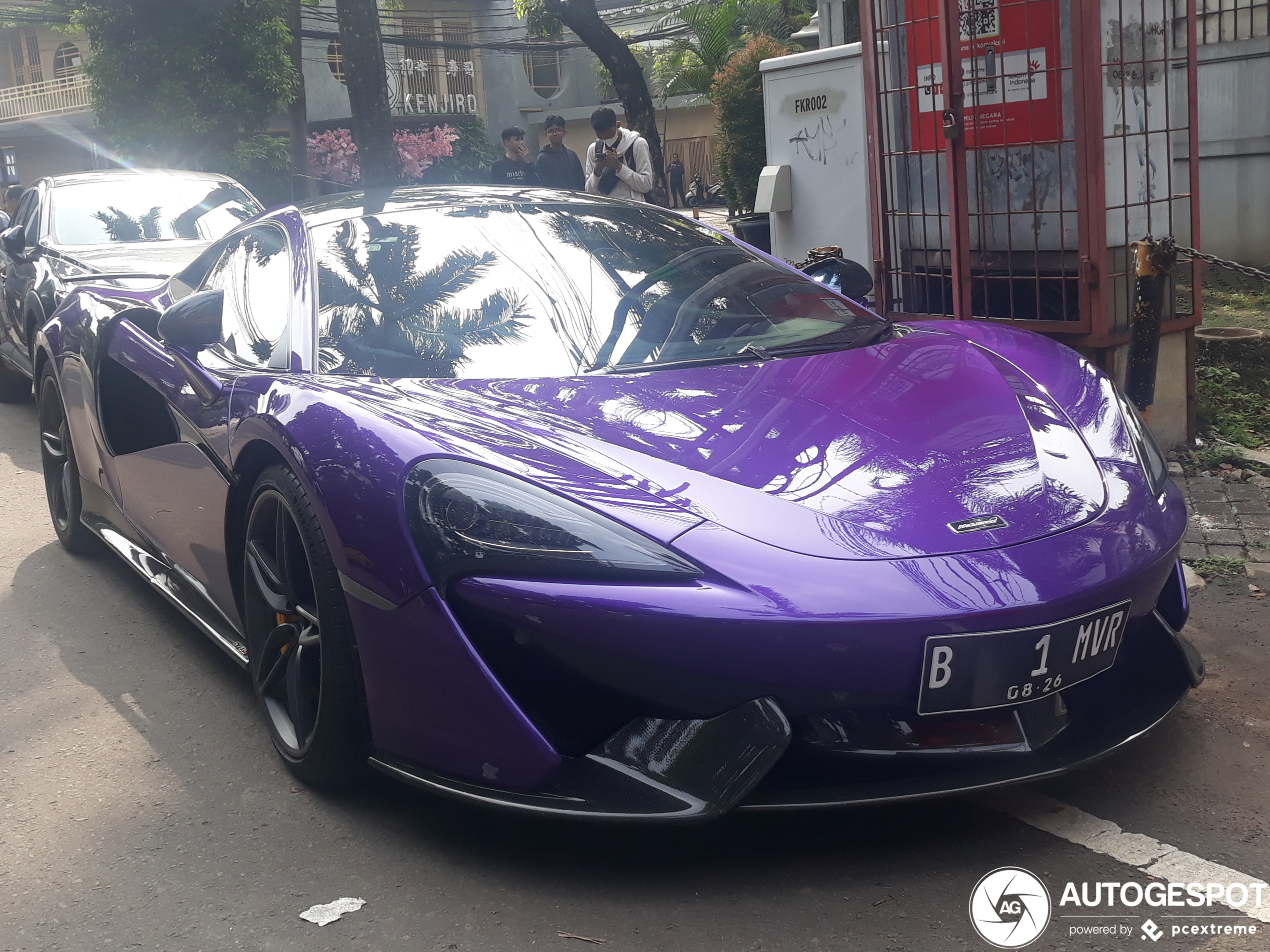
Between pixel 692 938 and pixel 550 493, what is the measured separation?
82cm

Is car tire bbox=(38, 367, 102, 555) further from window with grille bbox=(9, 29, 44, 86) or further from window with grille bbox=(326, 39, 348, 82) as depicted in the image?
window with grille bbox=(9, 29, 44, 86)

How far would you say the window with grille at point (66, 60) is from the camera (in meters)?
32.5

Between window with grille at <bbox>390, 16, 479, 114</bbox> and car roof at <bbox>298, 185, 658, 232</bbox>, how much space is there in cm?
3068

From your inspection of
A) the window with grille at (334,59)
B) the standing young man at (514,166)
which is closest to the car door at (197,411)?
the standing young man at (514,166)

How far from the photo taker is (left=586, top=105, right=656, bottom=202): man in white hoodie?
844 centimetres

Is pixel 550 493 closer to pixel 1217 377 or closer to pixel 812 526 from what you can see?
pixel 812 526

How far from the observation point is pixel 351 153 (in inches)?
806

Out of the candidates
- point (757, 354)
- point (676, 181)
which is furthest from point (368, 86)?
point (676, 181)

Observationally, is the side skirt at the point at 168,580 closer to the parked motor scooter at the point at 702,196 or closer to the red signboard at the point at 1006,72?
the red signboard at the point at 1006,72

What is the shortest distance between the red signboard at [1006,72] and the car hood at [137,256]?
4136 mm

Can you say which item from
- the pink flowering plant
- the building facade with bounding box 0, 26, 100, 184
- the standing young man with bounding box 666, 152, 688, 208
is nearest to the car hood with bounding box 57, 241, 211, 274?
the pink flowering plant

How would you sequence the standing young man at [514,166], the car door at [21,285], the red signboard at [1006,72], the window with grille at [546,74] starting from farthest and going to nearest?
the window with grille at [546,74] < the standing young man at [514,166] < the car door at [21,285] < the red signboard at [1006,72]

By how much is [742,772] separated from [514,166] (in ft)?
25.2

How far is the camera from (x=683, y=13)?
77.8ft
